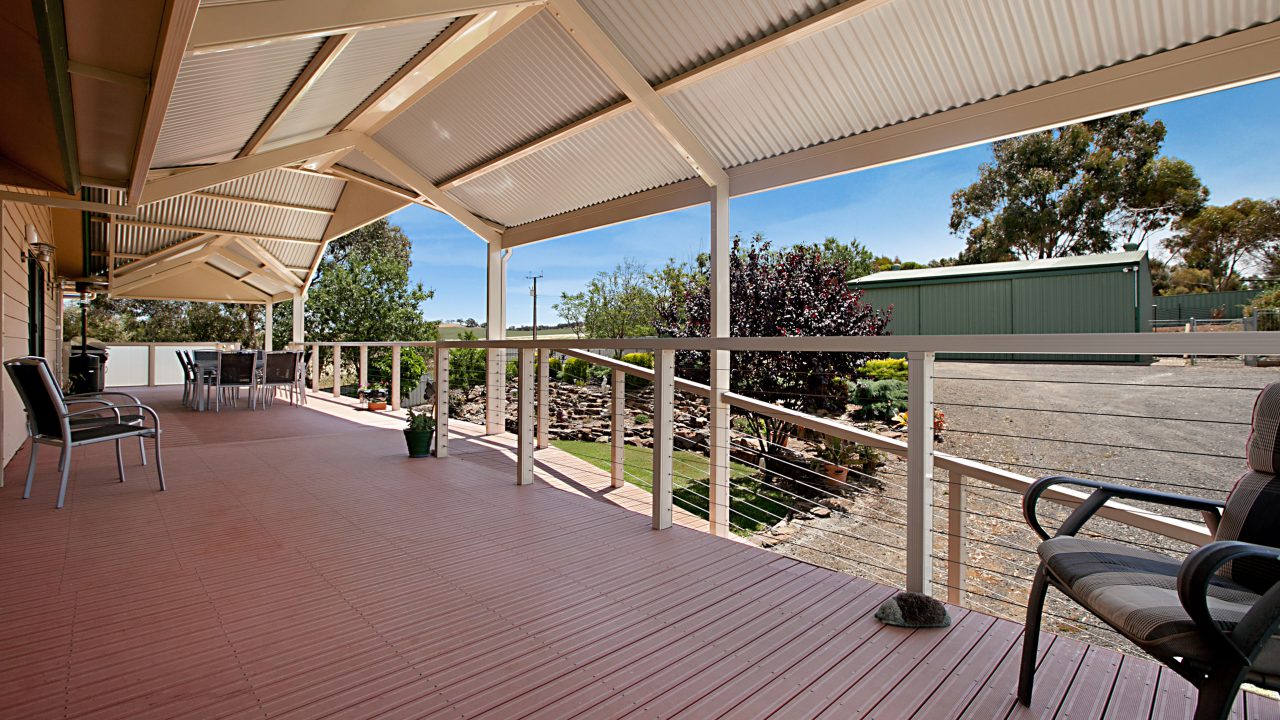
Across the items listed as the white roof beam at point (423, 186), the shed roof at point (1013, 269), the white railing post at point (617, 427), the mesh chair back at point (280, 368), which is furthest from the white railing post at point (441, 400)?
the shed roof at point (1013, 269)

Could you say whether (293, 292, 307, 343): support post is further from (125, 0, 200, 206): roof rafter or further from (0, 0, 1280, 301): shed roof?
(125, 0, 200, 206): roof rafter

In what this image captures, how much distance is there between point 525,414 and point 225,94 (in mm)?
4018

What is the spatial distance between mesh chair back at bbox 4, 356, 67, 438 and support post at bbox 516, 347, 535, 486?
2.68 m

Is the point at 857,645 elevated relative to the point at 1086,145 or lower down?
lower down

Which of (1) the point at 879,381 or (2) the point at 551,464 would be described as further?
(1) the point at 879,381

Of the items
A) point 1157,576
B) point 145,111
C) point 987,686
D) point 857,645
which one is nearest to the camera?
point 1157,576

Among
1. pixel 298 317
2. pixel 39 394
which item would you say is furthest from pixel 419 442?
pixel 298 317

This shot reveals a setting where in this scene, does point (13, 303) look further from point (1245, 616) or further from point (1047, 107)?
point (1047, 107)

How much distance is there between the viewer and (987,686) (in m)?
1.82

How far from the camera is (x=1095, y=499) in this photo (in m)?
1.84

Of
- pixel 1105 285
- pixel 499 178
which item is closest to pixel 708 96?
pixel 499 178

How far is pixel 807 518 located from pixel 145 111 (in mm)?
6594

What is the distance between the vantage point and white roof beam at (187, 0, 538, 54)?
11.5 ft

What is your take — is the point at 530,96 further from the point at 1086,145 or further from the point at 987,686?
the point at 1086,145
